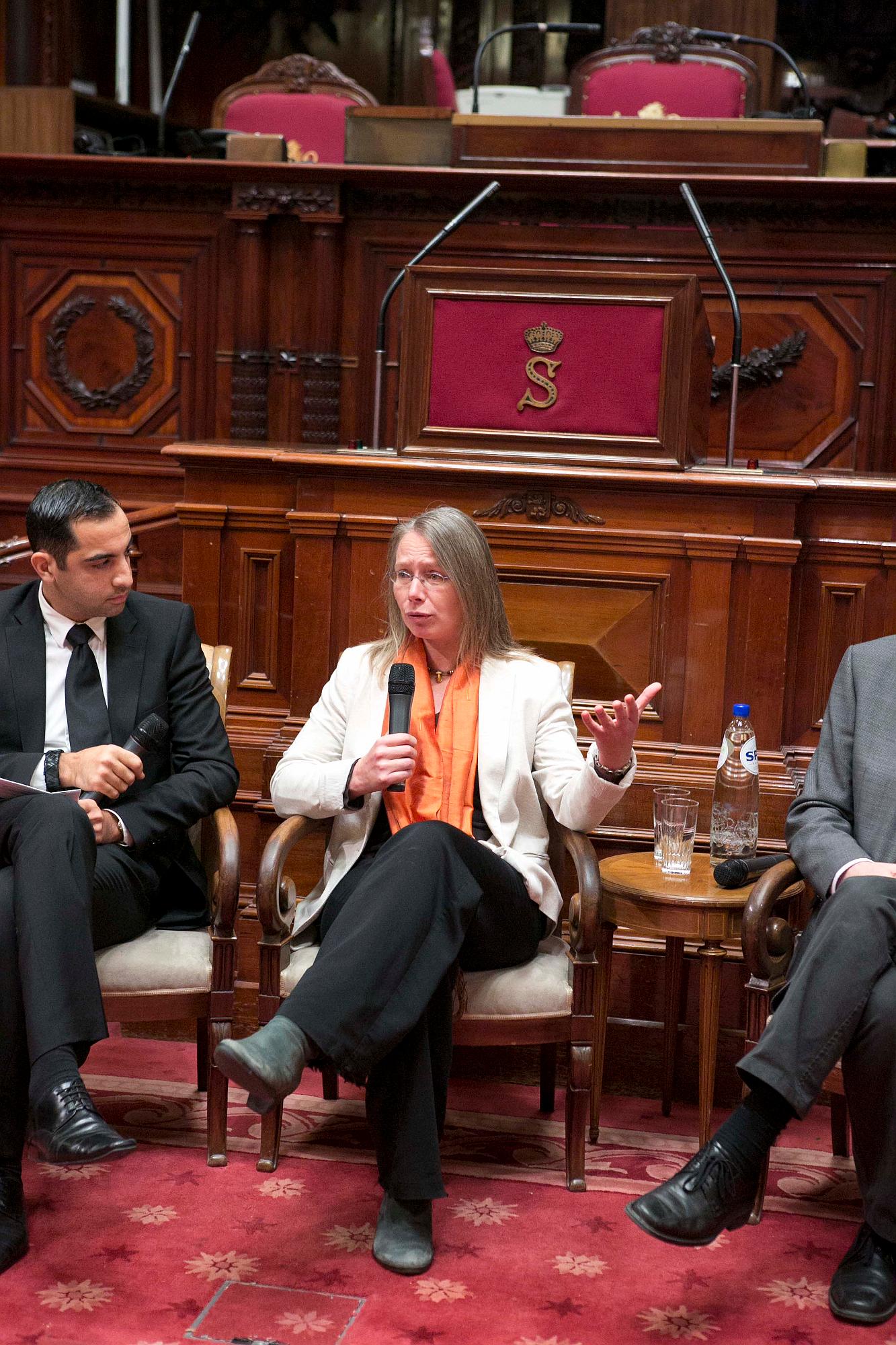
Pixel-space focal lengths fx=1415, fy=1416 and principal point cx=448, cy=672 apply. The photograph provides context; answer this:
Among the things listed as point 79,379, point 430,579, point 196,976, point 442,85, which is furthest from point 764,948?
point 442,85

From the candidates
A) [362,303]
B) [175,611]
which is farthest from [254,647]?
[362,303]

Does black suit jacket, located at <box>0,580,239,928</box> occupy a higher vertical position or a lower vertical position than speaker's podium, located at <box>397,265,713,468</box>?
lower

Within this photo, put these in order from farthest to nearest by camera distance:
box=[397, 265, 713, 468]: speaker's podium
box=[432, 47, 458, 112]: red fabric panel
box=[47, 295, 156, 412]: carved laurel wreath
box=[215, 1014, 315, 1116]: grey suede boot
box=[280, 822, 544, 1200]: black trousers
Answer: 1. box=[432, 47, 458, 112]: red fabric panel
2. box=[47, 295, 156, 412]: carved laurel wreath
3. box=[397, 265, 713, 468]: speaker's podium
4. box=[280, 822, 544, 1200]: black trousers
5. box=[215, 1014, 315, 1116]: grey suede boot

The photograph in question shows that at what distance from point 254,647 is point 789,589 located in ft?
3.96

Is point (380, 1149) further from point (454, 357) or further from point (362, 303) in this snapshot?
point (362, 303)

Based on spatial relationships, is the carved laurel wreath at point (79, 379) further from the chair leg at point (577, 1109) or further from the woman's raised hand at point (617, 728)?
the chair leg at point (577, 1109)

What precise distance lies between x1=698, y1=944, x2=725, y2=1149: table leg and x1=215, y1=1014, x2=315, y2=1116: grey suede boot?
840 millimetres

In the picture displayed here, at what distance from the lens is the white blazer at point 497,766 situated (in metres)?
2.54

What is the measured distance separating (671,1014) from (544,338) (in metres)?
1.45

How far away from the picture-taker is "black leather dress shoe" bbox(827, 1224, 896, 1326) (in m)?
2.07

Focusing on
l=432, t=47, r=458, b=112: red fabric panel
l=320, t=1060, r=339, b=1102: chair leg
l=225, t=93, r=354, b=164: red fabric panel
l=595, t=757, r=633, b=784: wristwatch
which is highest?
l=432, t=47, r=458, b=112: red fabric panel

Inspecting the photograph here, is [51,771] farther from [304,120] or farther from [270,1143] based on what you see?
[304,120]

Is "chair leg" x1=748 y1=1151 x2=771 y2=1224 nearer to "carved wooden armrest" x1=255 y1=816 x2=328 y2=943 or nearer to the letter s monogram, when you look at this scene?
"carved wooden armrest" x1=255 y1=816 x2=328 y2=943

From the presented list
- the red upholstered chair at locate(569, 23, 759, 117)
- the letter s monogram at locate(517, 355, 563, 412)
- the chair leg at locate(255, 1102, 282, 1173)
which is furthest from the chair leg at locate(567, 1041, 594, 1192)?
the red upholstered chair at locate(569, 23, 759, 117)
